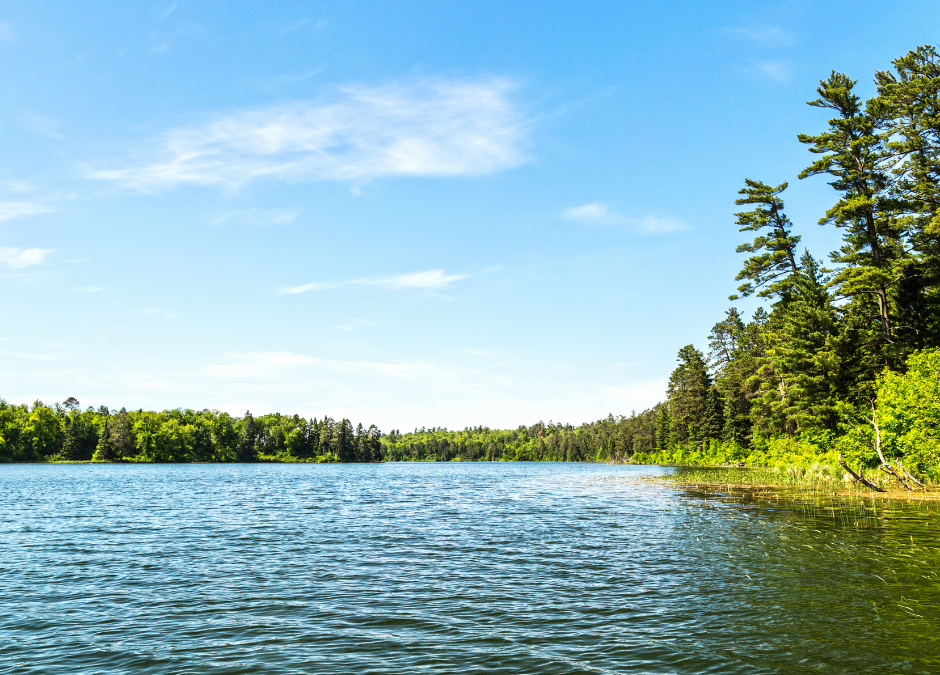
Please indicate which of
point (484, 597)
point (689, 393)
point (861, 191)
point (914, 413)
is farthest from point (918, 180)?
point (689, 393)

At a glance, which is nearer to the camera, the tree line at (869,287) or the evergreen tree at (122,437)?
the tree line at (869,287)

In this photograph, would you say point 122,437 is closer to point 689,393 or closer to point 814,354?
point 689,393

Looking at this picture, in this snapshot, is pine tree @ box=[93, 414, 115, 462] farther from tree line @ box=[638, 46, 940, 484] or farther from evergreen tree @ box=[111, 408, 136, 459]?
tree line @ box=[638, 46, 940, 484]

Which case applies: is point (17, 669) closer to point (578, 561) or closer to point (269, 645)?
point (269, 645)

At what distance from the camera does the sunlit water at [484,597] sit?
1059cm

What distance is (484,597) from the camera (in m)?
14.7

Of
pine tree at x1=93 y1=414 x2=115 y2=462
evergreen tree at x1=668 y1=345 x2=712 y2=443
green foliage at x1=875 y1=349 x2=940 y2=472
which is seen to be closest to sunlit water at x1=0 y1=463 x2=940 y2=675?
green foliage at x1=875 y1=349 x2=940 y2=472

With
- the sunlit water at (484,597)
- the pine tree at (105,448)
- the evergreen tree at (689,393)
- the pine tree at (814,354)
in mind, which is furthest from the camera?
the pine tree at (105,448)

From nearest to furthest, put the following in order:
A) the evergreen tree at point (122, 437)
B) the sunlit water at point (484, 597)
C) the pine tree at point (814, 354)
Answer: the sunlit water at point (484, 597) < the pine tree at point (814, 354) < the evergreen tree at point (122, 437)

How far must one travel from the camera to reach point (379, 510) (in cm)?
3700

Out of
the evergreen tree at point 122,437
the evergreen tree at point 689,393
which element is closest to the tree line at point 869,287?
the evergreen tree at point 689,393

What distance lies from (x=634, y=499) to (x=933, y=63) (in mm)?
36080

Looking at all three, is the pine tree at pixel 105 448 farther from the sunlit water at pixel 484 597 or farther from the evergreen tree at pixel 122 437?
the sunlit water at pixel 484 597

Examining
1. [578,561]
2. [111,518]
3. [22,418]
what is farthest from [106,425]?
[578,561]
